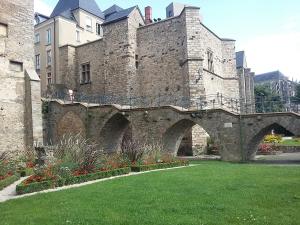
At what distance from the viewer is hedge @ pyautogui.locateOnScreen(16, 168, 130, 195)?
30.9 feet

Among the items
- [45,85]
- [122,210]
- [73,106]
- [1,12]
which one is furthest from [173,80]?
[122,210]

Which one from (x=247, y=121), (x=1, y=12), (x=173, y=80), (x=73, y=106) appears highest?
(x=1, y=12)

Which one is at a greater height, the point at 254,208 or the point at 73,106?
the point at 73,106

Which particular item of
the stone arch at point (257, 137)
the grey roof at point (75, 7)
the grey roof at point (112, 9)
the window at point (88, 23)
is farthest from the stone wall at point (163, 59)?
the grey roof at point (112, 9)

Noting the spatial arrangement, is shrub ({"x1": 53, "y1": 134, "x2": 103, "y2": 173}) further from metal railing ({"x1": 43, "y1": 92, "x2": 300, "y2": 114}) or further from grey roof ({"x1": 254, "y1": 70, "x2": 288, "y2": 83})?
grey roof ({"x1": 254, "y1": 70, "x2": 288, "y2": 83})

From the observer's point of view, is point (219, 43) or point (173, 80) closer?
point (173, 80)

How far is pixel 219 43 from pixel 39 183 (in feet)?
75.6

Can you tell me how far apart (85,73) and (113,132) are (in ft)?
27.3

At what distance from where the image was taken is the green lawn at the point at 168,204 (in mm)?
5695

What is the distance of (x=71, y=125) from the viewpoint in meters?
23.7

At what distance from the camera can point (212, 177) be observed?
1044cm

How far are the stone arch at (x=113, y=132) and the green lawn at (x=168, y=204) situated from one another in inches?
513

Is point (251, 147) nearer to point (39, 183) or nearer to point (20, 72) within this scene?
point (39, 183)

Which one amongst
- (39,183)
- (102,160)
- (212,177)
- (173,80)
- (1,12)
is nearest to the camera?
(39,183)
